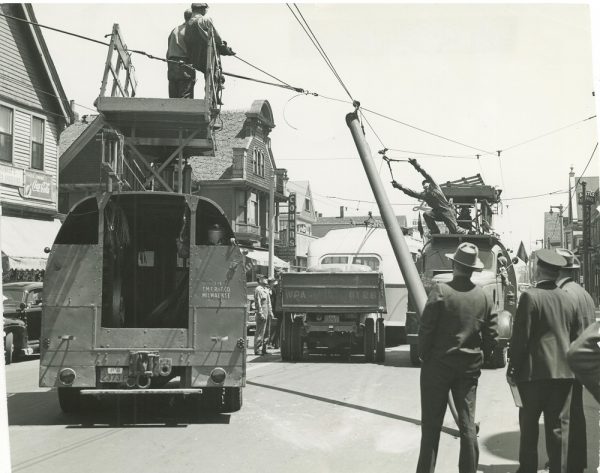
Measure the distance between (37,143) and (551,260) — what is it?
21515 millimetres

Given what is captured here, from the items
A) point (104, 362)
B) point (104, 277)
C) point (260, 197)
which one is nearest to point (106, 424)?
point (104, 362)

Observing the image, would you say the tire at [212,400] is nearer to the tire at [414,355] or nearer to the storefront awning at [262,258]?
the tire at [414,355]

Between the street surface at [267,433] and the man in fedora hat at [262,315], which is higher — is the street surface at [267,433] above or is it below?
below

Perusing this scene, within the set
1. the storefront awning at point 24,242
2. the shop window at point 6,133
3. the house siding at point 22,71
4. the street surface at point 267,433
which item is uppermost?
the house siding at point 22,71

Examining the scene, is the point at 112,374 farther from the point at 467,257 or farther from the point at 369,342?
the point at 369,342

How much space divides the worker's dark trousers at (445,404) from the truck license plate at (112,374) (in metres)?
4.20

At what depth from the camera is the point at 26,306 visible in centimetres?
1644

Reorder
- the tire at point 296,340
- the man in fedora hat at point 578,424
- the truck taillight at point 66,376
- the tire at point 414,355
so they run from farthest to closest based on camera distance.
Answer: the tire at point 296,340, the tire at point 414,355, the truck taillight at point 66,376, the man in fedora hat at point 578,424

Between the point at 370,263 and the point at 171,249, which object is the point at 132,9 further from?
the point at 370,263

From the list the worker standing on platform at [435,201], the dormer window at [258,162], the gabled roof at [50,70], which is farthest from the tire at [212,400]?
the dormer window at [258,162]

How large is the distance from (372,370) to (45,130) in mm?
15743

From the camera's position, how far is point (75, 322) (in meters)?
8.86

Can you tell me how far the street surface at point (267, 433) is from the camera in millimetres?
6930

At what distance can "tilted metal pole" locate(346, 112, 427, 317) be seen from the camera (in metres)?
9.20
